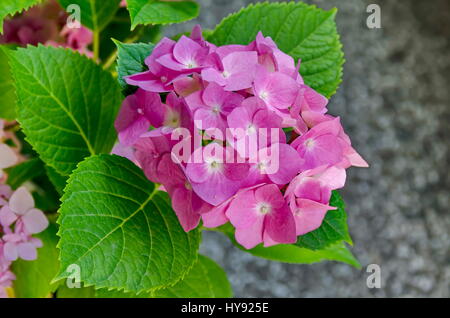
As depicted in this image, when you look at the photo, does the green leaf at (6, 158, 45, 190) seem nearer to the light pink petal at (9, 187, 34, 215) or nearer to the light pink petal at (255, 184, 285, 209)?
the light pink petal at (9, 187, 34, 215)

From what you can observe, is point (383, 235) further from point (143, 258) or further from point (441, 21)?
point (143, 258)

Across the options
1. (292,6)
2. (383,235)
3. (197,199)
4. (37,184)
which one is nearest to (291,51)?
(292,6)

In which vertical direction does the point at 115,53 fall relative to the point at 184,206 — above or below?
above

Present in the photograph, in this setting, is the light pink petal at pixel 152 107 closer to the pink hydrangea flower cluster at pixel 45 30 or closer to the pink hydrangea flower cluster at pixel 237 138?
the pink hydrangea flower cluster at pixel 237 138

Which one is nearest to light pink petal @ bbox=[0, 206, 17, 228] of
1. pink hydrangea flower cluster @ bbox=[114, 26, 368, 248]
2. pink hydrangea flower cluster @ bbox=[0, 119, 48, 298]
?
pink hydrangea flower cluster @ bbox=[0, 119, 48, 298]

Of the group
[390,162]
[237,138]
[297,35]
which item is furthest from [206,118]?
[390,162]

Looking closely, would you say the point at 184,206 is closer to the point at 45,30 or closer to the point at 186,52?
the point at 186,52
